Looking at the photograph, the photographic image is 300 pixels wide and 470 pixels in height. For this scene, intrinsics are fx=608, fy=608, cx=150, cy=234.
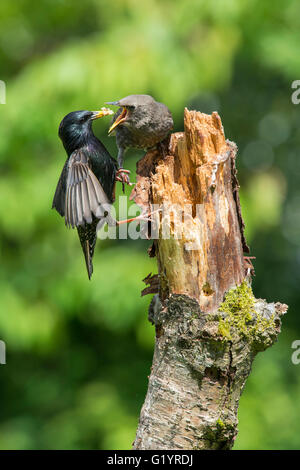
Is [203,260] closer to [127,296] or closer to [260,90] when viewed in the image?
[127,296]

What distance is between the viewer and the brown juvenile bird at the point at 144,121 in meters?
3.21

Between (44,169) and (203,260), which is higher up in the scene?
(44,169)

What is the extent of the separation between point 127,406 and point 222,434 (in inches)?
156

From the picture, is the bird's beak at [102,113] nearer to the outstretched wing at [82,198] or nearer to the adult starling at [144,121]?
the adult starling at [144,121]

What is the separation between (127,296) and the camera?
18.0 ft

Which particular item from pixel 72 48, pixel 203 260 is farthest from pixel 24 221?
pixel 203 260

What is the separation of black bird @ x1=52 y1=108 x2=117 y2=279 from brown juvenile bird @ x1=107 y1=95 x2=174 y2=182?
0.82 feet

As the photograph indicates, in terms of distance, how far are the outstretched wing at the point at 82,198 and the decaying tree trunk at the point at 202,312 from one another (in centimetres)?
45

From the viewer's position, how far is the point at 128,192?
5281 millimetres
